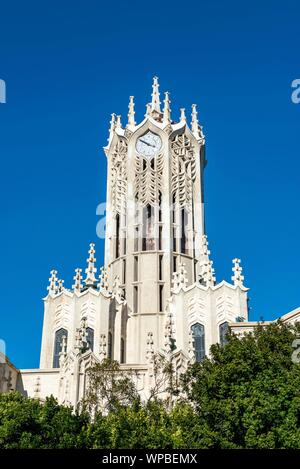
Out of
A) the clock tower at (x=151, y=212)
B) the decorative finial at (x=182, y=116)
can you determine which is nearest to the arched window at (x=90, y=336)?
the clock tower at (x=151, y=212)

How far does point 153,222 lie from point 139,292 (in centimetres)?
646

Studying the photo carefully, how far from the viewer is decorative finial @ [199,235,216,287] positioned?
46.4 m

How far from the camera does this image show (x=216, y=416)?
23188 millimetres

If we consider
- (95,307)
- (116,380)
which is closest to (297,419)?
(116,380)

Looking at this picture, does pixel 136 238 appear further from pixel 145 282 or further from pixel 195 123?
pixel 195 123

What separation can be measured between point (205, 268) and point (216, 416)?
25.6m

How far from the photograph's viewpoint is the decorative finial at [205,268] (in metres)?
46.4

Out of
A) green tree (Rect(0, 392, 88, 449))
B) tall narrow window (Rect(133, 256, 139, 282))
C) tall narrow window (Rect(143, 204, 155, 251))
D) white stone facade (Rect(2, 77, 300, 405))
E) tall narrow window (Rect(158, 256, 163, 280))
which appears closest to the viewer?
green tree (Rect(0, 392, 88, 449))

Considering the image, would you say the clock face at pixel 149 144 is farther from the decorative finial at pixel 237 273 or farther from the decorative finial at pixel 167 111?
the decorative finial at pixel 237 273

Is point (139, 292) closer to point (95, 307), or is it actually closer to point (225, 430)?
point (95, 307)

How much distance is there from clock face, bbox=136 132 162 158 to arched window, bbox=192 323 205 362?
57.6 feet

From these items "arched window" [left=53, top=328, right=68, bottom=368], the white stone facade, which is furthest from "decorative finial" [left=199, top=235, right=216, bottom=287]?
"arched window" [left=53, top=328, right=68, bottom=368]

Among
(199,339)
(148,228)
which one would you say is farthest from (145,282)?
(199,339)

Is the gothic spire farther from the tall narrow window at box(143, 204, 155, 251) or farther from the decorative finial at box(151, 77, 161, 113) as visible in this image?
the tall narrow window at box(143, 204, 155, 251)
